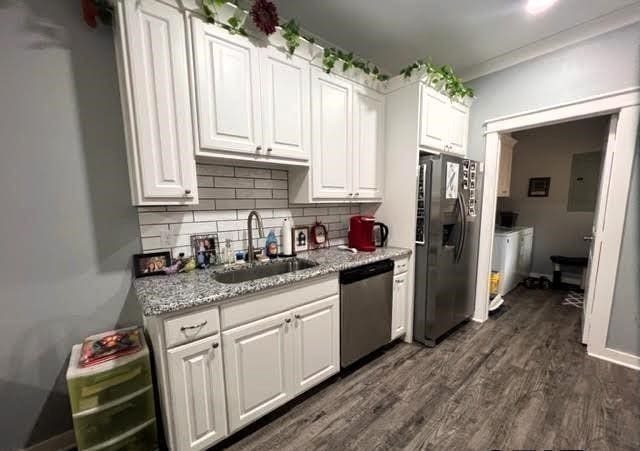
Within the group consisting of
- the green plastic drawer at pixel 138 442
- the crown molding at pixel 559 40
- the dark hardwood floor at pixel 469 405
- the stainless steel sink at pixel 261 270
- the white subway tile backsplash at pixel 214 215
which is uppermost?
the crown molding at pixel 559 40

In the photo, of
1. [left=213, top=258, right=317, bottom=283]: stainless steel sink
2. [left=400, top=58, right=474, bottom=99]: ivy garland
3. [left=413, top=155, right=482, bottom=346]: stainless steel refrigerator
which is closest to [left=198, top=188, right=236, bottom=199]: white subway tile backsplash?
[left=213, top=258, right=317, bottom=283]: stainless steel sink

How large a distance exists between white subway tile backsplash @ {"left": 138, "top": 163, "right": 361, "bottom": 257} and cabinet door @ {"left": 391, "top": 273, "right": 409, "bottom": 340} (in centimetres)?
94

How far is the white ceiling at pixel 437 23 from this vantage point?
180 centimetres

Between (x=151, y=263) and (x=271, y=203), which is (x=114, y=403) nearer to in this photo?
(x=151, y=263)

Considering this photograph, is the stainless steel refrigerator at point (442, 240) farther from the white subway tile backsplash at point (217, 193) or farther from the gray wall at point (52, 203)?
the gray wall at point (52, 203)

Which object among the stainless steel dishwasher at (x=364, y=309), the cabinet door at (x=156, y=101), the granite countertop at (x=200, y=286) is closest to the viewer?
the granite countertop at (x=200, y=286)

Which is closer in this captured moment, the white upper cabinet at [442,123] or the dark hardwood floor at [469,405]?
the dark hardwood floor at [469,405]

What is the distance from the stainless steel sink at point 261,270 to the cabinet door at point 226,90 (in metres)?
0.81

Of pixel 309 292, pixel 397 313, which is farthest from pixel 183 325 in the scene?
pixel 397 313

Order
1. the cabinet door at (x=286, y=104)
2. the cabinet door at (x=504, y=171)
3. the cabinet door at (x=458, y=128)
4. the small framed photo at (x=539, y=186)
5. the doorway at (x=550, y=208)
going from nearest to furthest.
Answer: the cabinet door at (x=286, y=104) < the cabinet door at (x=458, y=128) < the cabinet door at (x=504, y=171) < the doorway at (x=550, y=208) < the small framed photo at (x=539, y=186)

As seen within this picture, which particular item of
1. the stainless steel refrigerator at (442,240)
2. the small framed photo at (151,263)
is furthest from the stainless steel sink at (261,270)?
the stainless steel refrigerator at (442,240)

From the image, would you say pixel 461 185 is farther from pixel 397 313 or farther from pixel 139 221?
pixel 139 221

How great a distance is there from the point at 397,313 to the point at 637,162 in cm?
217

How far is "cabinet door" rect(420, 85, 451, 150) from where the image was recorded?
86.7 inches
